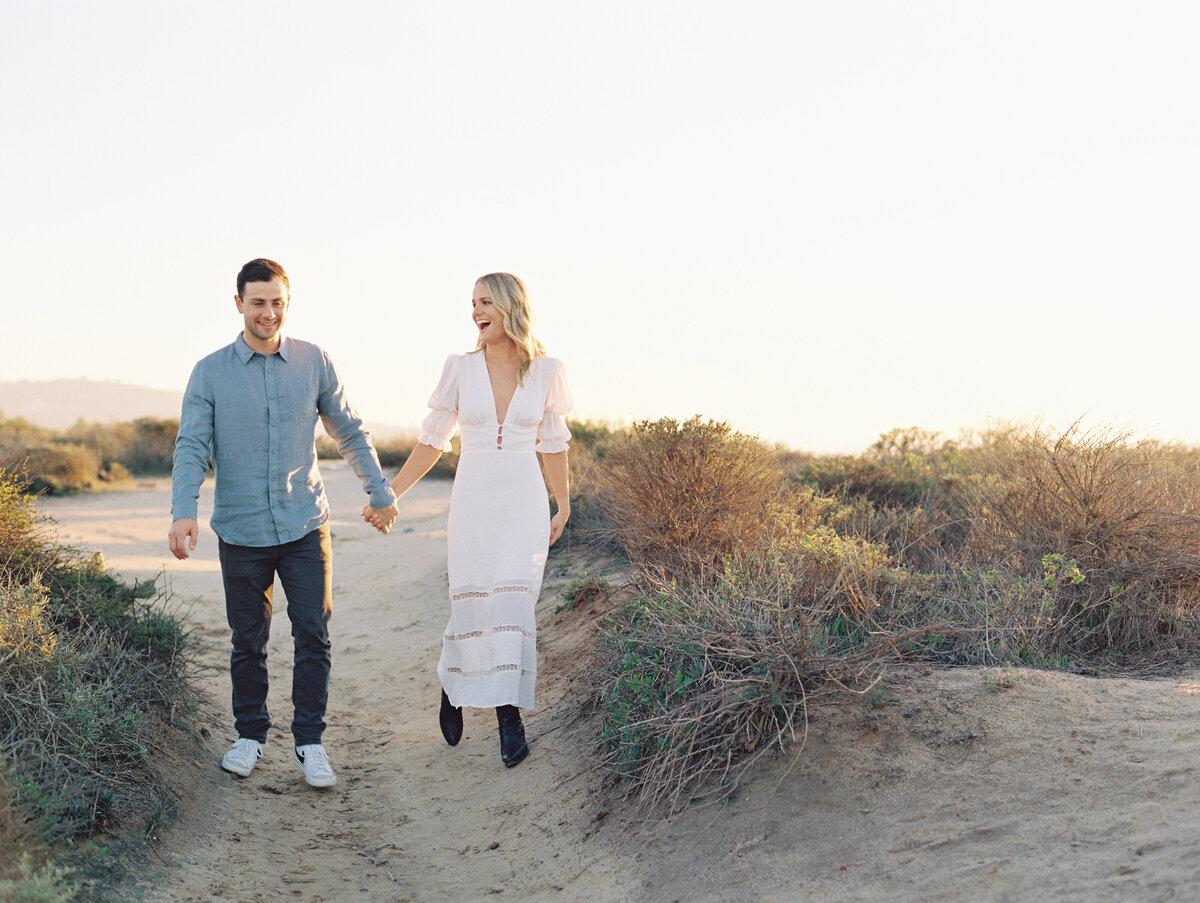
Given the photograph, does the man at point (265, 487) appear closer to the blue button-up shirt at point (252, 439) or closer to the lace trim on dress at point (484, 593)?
the blue button-up shirt at point (252, 439)

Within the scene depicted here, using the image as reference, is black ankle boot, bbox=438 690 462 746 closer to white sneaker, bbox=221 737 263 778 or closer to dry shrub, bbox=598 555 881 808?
white sneaker, bbox=221 737 263 778

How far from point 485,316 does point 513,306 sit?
0.52 ft

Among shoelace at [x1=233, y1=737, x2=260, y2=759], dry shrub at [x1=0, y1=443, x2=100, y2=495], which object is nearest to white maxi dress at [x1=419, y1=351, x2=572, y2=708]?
shoelace at [x1=233, y1=737, x2=260, y2=759]

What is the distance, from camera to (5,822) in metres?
3.24

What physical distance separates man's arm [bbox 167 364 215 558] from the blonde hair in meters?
1.50

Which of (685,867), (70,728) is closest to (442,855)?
(685,867)

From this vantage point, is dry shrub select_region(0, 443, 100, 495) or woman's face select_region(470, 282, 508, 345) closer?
woman's face select_region(470, 282, 508, 345)

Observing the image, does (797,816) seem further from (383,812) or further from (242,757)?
(242,757)

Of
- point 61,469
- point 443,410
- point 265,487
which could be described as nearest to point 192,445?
point 265,487

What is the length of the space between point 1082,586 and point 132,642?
17.5ft

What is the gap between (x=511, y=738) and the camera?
5.02 meters

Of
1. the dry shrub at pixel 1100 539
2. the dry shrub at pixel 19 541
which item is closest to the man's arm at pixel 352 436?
the dry shrub at pixel 19 541

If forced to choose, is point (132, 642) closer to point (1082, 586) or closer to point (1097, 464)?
point (1082, 586)

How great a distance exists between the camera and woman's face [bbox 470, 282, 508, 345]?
5059 mm
